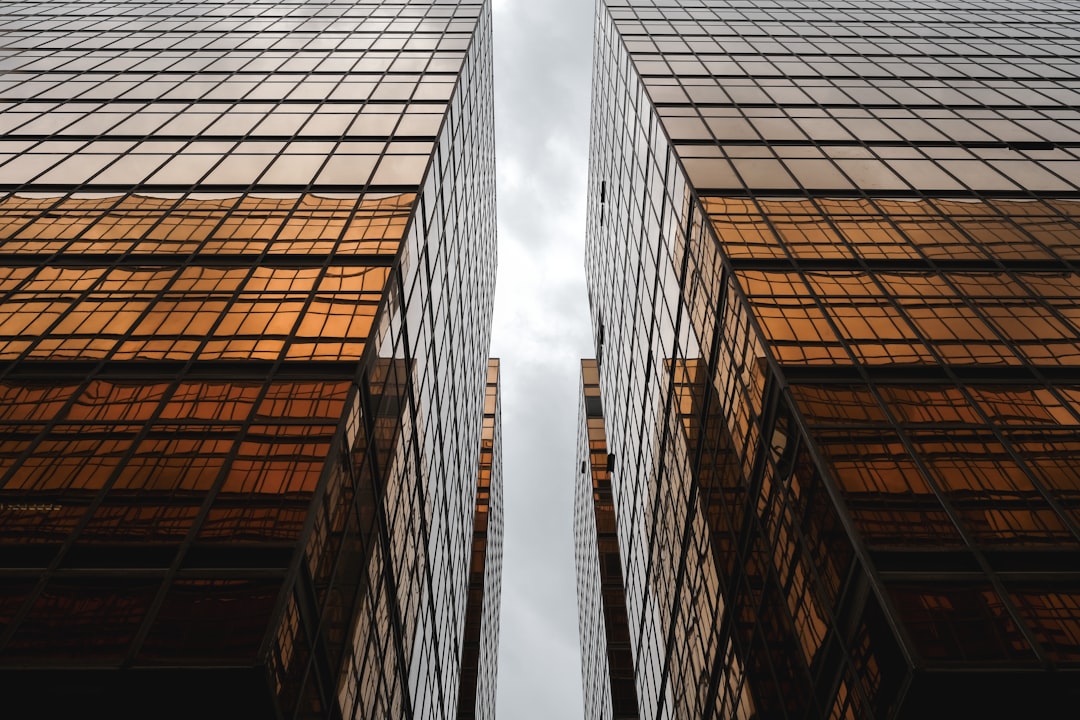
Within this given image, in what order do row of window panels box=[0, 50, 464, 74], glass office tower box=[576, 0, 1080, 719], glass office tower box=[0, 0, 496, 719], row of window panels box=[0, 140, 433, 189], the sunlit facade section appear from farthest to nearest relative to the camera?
1. the sunlit facade section
2. row of window panels box=[0, 50, 464, 74]
3. row of window panels box=[0, 140, 433, 189]
4. glass office tower box=[576, 0, 1080, 719]
5. glass office tower box=[0, 0, 496, 719]

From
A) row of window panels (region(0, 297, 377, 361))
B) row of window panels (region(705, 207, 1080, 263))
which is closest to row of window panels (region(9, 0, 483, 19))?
row of window panels (region(705, 207, 1080, 263))

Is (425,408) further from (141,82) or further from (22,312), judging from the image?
(141,82)

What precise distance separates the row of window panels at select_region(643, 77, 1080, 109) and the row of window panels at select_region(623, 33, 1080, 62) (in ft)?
13.8

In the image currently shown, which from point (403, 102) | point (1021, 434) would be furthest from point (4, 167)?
point (1021, 434)

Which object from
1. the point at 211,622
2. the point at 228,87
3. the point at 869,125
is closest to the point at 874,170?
the point at 869,125

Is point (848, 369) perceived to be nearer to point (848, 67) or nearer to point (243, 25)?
point (848, 67)

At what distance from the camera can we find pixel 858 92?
28.1m

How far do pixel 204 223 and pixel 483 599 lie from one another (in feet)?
149

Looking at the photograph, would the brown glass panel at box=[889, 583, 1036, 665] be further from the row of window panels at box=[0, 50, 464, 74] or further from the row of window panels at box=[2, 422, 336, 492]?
the row of window panels at box=[0, 50, 464, 74]

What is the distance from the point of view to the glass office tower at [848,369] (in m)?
10.9

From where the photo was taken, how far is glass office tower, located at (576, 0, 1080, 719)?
35.8 feet

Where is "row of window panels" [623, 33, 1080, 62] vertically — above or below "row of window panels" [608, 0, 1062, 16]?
below

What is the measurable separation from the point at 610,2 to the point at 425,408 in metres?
30.8

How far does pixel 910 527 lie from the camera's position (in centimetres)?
1148
